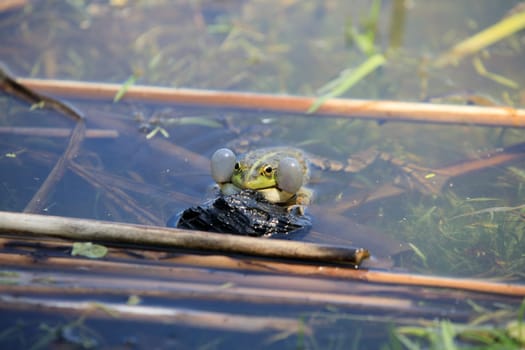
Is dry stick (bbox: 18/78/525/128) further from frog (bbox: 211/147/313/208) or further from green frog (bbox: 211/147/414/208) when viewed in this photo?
frog (bbox: 211/147/313/208)

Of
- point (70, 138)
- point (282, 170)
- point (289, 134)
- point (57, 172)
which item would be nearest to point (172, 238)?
point (282, 170)

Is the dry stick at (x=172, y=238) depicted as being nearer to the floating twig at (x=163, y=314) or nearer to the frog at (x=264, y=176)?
the floating twig at (x=163, y=314)

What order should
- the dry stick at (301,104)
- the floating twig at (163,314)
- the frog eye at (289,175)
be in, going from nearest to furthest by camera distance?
the floating twig at (163,314) < the frog eye at (289,175) < the dry stick at (301,104)

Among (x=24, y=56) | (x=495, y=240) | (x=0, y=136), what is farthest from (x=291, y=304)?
(x=24, y=56)

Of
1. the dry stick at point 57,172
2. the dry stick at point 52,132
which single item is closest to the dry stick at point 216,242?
the dry stick at point 57,172

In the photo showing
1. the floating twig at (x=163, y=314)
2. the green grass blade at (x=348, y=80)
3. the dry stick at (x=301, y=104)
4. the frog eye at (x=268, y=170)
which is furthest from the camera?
the green grass blade at (x=348, y=80)

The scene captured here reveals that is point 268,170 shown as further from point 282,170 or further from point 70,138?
point 70,138
